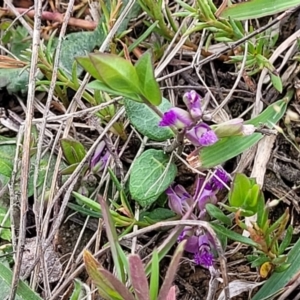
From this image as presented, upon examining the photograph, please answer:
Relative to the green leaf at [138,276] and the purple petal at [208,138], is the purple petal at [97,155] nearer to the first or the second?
the purple petal at [208,138]

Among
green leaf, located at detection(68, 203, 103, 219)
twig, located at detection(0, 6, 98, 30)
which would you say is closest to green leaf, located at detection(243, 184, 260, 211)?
green leaf, located at detection(68, 203, 103, 219)

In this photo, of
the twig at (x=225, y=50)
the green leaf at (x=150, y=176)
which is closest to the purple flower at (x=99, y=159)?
the green leaf at (x=150, y=176)

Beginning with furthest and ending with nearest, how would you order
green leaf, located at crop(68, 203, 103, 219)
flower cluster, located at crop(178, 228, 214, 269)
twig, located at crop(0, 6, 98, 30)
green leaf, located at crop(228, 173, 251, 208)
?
Answer: 1. twig, located at crop(0, 6, 98, 30)
2. green leaf, located at crop(68, 203, 103, 219)
3. flower cluster, located at crop(178, 228, 214, 269)
4. green leaf, located at crop(228, 173, 251, 208)

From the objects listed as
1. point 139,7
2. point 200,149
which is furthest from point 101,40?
point 200,149

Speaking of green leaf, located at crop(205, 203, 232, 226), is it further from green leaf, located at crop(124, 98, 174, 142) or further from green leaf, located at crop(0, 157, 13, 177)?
green leaf, located at crop(0, 157, 13, 177)

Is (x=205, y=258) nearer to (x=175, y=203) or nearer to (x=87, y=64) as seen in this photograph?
(x=175, y=203)

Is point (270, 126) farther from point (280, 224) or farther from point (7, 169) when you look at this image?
point (7, 169)

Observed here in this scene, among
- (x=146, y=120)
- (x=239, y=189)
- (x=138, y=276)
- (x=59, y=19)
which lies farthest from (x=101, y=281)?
(x=59, y=19)
